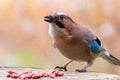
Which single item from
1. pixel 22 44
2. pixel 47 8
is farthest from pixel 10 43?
pixel 47 8

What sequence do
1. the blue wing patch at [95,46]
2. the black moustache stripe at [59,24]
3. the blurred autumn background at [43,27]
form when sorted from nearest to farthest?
1. the black moustache stripe at [59,24]
2. the blue wing patch at [95,46]
3. the blurred autumn background at [43,27]

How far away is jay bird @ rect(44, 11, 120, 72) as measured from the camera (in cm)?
550

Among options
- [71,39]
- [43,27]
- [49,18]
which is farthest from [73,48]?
[43,27]

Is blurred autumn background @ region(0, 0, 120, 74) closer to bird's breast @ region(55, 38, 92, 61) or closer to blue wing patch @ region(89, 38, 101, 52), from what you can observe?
blue wing patch @ region(89, 38, 101, 52)

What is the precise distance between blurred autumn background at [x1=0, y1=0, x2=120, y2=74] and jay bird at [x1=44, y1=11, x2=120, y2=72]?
1709mm

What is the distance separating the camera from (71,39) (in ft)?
18.3

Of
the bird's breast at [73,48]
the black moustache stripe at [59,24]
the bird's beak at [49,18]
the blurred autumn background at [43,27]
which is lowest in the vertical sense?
the bird's breast at [73,48]

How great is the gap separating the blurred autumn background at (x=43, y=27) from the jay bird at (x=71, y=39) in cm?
171

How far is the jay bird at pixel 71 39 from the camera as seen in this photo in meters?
5.50

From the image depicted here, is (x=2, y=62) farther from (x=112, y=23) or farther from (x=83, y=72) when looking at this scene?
(x=83, y=72)

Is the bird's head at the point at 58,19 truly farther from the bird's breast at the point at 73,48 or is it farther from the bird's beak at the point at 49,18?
the bird's breast at the point at 73,48

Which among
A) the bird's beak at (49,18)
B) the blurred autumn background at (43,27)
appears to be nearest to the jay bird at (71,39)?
the bird's beak at (49,18)

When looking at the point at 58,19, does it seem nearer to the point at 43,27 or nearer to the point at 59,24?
the point at 59,24

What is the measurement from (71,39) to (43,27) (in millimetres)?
2250
